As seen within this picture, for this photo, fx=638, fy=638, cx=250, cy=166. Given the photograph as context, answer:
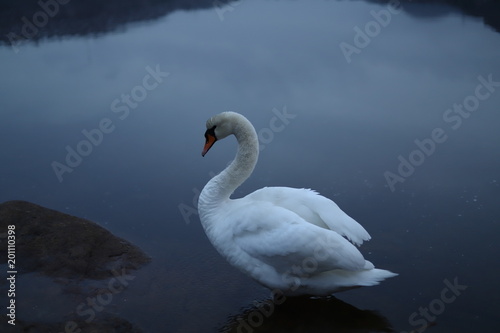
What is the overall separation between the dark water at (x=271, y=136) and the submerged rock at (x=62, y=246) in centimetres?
19

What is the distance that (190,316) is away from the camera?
4.19 m

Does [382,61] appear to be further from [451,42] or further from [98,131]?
[98,131]

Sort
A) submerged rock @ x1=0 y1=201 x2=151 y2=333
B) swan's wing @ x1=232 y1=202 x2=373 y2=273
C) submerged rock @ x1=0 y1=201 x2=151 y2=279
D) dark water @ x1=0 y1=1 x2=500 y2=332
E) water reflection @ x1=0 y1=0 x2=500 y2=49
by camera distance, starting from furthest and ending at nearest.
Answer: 1. water reflection @ x1=0 y1=0 x2=500 y2=49
2. submerged rock @ x1=0 y1=201 x2=151 y2=279
3. dark water @ x1=0 y1=1 x2=500 y2=332
4. submerged rock @ x1=0 y1=201 x2=151 y2=333
5. swan's wing @ x1=232 y1=202 x2=373 y2=273

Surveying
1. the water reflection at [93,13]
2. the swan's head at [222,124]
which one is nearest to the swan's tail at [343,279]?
the swan's head at [222,124]

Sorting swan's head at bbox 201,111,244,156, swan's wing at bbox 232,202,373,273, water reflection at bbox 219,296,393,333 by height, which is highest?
swan's head at bbox 201,111,244,156

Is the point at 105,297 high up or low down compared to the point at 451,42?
down

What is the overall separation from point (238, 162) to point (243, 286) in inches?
35.1

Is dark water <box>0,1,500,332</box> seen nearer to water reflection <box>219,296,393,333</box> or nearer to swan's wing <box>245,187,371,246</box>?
water reflection <box>219,296,393,333</box>

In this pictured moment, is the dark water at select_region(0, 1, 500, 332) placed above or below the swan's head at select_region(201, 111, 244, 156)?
below

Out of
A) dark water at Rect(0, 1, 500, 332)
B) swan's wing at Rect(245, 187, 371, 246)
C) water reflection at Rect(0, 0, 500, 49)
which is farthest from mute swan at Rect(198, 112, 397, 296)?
water reflection at Rect(0, 0, 500, 49)

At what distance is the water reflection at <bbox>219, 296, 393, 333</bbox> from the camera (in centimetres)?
410

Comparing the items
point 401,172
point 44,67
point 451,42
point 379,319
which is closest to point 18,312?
point 379,319

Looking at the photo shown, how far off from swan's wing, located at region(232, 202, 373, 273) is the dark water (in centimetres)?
46

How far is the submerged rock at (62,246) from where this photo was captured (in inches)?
181
